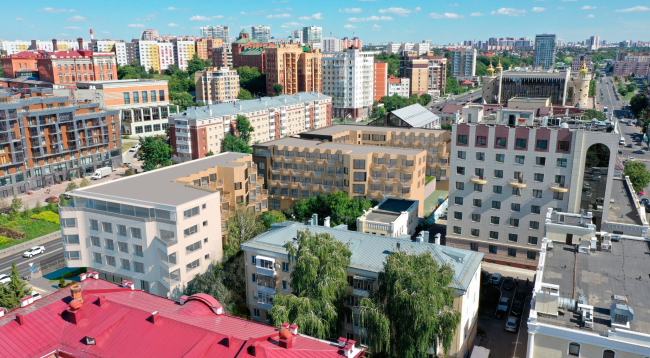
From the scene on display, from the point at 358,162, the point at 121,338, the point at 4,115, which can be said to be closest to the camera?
the point at 121,338

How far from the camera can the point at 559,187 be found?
2138 inches

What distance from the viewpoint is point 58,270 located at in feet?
203

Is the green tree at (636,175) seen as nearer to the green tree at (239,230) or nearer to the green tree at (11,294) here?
the green tree at (239,230)

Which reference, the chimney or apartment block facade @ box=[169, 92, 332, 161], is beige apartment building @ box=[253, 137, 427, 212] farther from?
the chimney

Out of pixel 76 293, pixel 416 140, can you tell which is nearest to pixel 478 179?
pixel 416 140

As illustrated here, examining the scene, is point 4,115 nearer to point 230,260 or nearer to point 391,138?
point 230,260

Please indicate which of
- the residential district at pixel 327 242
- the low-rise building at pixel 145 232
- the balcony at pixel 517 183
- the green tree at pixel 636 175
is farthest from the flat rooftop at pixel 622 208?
the low-rise building at pixel 145 232

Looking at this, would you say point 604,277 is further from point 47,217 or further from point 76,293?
point 47,217

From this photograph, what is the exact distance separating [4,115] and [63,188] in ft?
59.4

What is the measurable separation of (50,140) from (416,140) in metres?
74.6

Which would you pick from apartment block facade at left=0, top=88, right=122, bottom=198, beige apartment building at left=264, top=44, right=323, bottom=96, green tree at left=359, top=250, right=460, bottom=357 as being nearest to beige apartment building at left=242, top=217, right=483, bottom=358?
green tree at left=359, top=250, right=460, bottom=357

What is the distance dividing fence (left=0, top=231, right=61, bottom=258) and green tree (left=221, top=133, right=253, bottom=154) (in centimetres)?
4571

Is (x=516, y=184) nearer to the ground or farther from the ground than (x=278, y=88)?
nearer to the ground

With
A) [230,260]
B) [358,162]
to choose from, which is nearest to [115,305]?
[230,260]
